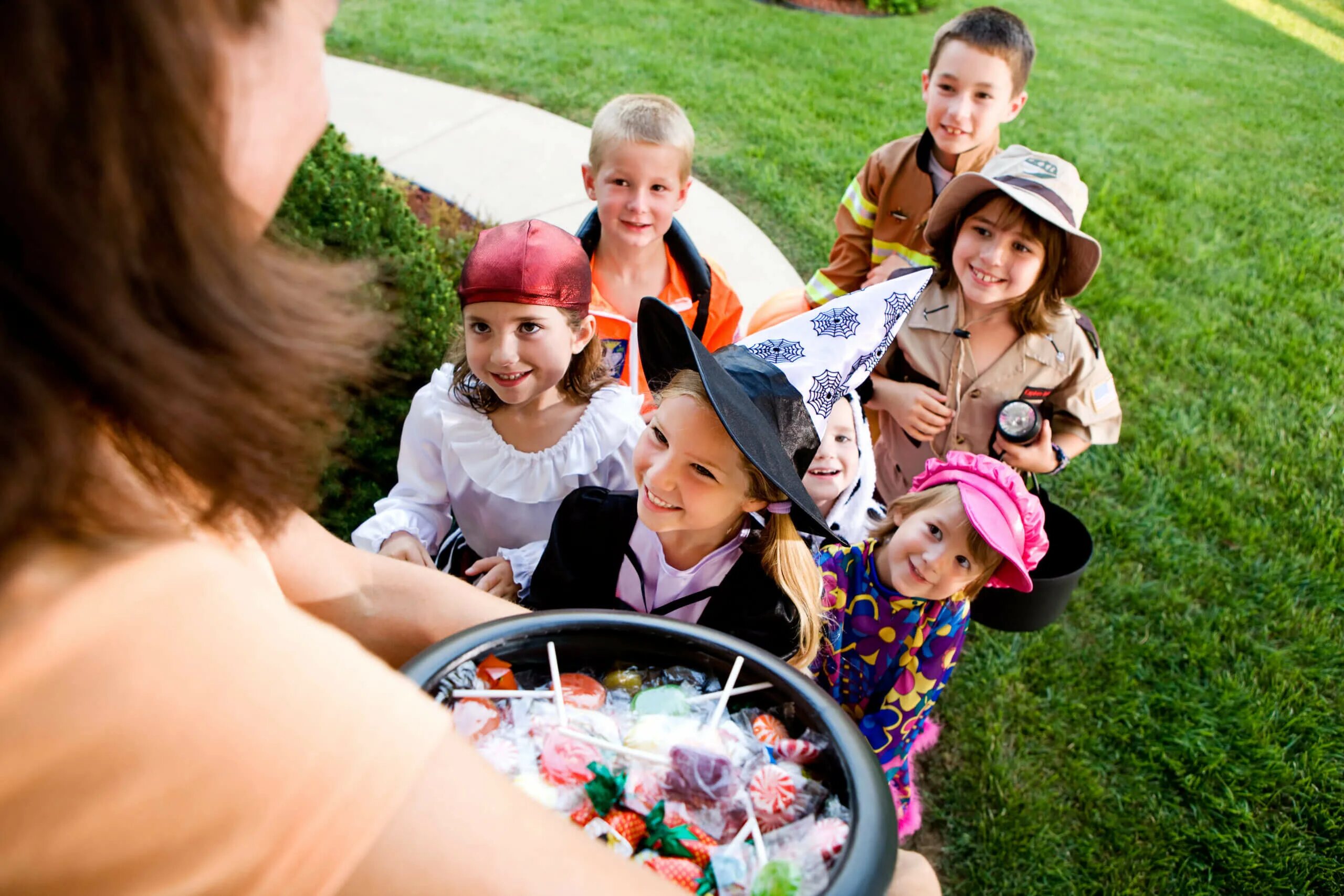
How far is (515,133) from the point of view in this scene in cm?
613

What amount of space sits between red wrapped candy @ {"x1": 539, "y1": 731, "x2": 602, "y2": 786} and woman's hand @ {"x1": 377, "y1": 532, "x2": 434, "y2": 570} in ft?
4.60

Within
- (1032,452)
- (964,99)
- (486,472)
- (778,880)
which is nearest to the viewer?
(778,880)

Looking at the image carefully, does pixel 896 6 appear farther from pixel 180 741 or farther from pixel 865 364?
pixel 180 741

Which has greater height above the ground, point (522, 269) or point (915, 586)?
point (522, 269)

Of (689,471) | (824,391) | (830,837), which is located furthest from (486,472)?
(830,837)

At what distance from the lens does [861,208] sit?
3.84 metres

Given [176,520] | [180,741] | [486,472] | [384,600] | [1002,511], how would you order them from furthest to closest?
1. [486,472]
2. [1002,511]
3. [384,600]
4. [176,520]
5. [180,741]

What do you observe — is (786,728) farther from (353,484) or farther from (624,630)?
(353,484)

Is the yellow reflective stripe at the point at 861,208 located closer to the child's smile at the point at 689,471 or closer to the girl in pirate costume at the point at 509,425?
the girl in pirate costume at the point at 509,425

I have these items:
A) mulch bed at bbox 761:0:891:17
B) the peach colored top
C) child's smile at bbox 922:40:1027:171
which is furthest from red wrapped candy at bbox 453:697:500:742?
mulch bed at bbox 761:0:891:17

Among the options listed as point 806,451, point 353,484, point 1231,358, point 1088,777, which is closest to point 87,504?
point 806,451

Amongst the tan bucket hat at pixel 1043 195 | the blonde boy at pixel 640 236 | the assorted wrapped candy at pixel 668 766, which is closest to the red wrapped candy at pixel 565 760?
the assorted wrapped candy at pixel 668 766

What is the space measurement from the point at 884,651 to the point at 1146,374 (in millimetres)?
3174

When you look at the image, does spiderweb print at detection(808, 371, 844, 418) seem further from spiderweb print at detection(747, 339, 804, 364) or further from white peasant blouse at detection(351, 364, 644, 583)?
white peasant blouse at detection(351, 364, 644, 583)
